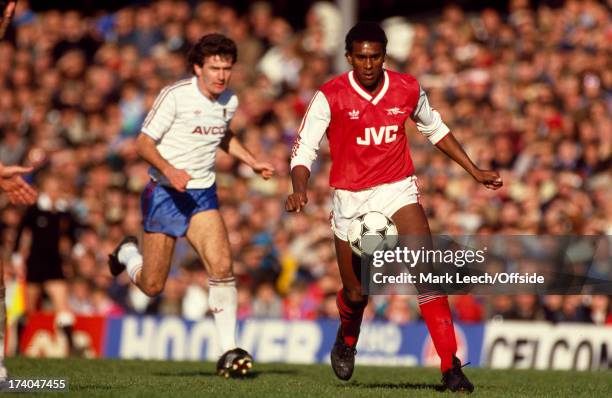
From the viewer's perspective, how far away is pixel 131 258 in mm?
12648

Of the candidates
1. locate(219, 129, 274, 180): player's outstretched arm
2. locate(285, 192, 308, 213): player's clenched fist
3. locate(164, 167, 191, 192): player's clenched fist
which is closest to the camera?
locate(285, 192, 308, 213): player's clenched fist

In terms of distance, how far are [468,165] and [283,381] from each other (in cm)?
239

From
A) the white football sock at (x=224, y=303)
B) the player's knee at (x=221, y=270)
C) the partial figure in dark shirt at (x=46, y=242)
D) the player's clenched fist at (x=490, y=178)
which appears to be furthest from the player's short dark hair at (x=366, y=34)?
the partial figure in dark shirt at (x=46, y=242)

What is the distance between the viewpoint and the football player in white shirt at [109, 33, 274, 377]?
11438 mm

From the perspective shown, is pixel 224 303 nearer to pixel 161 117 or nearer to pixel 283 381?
pixel 283 381

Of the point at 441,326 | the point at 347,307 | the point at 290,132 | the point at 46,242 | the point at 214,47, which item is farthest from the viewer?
the point at 290,132

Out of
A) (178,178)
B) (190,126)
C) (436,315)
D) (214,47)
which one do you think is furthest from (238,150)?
(436,315)

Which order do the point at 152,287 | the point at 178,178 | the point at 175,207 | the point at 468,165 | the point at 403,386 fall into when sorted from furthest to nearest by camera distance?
the point at 152,287
the point at 175,207
the point at 178,178
the point at 403,386
the point at 468,165

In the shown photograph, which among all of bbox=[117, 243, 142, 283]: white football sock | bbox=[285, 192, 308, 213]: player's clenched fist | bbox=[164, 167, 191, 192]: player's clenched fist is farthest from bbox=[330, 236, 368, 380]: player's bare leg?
bbox=[117, 243, 142, 283]: white football sock

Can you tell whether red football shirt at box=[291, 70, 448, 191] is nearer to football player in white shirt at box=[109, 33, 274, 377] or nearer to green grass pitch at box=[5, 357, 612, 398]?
football player in white shirt at box=[109, 33, 274, 377]

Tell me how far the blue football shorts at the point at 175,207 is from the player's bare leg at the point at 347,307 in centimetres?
178

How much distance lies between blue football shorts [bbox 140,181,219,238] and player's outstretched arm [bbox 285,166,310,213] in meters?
1.90

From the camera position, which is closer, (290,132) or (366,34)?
(366,34)

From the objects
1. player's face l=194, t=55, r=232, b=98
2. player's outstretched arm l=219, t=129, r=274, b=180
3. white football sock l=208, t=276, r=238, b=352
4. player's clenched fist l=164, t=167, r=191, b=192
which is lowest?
white football sock l=208, t=276, r=238, b=352
